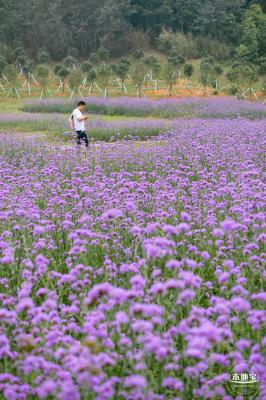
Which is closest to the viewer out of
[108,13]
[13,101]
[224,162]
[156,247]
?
[156,247]

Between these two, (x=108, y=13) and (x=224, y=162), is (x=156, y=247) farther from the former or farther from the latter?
(x=108, y=13)

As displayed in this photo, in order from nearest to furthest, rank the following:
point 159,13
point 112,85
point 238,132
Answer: point 238,132 < point 112,85 < point 159,13

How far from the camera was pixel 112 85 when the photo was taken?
138 feet

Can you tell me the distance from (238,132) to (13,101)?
2393cm

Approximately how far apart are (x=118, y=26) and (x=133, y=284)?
62729mm

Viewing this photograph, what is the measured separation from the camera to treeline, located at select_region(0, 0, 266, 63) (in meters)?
58.2

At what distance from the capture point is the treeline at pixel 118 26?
191 feet

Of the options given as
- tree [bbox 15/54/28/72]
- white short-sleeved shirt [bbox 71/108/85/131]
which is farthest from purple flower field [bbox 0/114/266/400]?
tree [bbox 15/54/28/72]

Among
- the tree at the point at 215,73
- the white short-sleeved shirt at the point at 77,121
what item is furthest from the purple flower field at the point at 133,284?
the tree at the point at 215,73

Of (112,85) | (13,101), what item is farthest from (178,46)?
(13,101)

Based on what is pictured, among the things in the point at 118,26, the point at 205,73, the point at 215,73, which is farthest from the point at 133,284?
the point at 118,26

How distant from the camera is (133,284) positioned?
A: 2711 millimetres

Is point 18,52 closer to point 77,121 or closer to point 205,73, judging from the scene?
point 205,73

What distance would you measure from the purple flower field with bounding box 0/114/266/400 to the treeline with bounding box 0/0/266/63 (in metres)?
49.8
